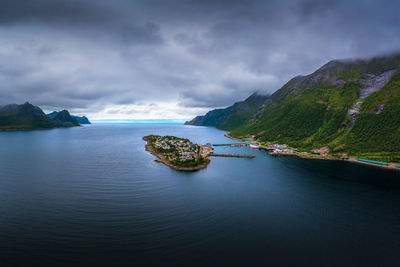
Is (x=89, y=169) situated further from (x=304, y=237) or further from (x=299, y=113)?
(x=299, y=113)

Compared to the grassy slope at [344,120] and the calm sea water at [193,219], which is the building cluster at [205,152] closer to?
the calm sea water at [193,219]

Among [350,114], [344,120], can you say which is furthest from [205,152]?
[350,114]

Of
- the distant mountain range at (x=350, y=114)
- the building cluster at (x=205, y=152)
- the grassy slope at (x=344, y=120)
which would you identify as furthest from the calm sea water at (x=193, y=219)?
the distant mountain range at (x=350, y=114)

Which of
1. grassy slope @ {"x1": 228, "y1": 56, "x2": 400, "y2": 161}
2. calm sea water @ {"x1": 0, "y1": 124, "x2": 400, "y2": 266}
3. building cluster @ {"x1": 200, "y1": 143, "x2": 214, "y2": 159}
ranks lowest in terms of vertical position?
calm sea water @ {"x1": 0, "y1": 124, "x2": 400, "y2": 266}

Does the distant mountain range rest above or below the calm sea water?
above

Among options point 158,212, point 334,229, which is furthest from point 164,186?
point 334,229

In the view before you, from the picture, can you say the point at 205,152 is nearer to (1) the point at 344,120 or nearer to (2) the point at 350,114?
(1) the point at 344,120

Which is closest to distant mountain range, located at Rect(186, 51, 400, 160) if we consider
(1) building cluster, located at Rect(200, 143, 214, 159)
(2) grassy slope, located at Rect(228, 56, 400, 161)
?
(2) grassy slope, located at Rect(228, 56, 400, 161)

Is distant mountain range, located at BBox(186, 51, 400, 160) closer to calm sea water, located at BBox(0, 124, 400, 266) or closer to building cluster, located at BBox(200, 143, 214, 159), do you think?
calm sea water, located at BBox(0, 124, 400, 266)
